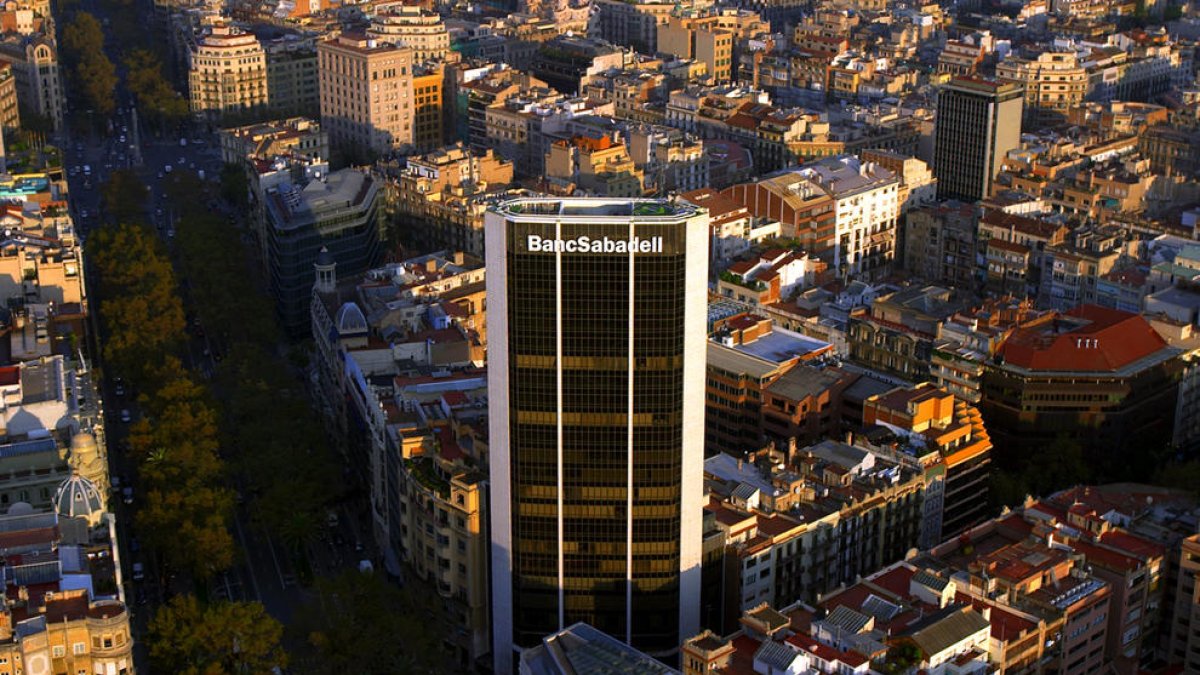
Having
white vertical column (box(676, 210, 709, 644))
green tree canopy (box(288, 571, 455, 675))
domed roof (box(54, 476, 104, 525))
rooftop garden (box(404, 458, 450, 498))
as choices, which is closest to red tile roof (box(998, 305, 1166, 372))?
white vertical column (box(676, 210, 709, 644))

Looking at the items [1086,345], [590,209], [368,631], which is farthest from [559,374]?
[1086,345]

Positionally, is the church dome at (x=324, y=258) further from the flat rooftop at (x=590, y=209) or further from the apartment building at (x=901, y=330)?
the flat rooftop at (x=590, y=209)

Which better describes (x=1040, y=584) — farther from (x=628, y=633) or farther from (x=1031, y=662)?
(x=628, y=633)

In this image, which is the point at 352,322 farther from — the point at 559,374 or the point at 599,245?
the point at 599,245

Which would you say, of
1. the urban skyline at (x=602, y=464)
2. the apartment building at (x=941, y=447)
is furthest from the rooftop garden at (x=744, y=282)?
the apartment building at (x=941, y=447)

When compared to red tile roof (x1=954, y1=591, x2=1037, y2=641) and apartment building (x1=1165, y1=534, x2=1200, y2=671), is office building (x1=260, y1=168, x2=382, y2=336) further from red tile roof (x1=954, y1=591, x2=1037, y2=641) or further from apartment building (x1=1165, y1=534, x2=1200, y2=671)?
apartment building (x1=1165, y1=534, x2=1200, y2=671)

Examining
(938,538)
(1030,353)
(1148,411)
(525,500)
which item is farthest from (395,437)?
(1148,411)
